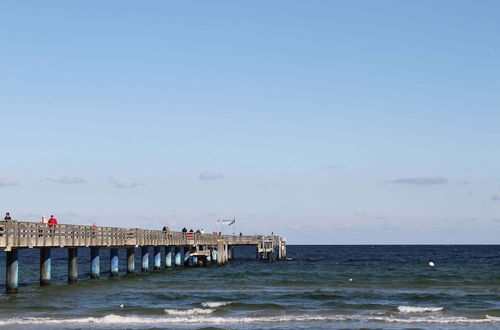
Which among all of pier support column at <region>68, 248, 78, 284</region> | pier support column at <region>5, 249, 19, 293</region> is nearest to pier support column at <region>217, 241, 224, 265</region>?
pier support column at <region>68, 248, 78, 284</region>

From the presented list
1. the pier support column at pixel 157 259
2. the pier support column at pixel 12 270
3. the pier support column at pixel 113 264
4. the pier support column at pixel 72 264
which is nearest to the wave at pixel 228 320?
the pier support column at pixel 12 270

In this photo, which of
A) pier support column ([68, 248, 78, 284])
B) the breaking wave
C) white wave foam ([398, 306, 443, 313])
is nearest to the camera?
the breaking wave

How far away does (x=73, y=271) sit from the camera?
47.3 metres

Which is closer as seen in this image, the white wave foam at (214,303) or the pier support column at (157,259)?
the white wave foam at (214,303)

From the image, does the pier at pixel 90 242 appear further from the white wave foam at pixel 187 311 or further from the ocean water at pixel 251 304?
the white wave foam at pixel 187 311

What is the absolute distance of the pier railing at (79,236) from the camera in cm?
3628

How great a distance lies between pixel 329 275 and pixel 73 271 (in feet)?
72.9

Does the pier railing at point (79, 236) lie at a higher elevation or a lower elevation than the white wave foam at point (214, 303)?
higher

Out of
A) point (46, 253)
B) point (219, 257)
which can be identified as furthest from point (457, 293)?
point (219, 257)

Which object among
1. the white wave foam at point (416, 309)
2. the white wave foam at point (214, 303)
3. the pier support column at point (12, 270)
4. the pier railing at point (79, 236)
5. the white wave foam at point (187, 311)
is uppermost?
the pier railing at point (79, 236)

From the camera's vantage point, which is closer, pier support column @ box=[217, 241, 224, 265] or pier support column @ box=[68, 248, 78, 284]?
pier support column @ box=[68, 248, 78, 284]

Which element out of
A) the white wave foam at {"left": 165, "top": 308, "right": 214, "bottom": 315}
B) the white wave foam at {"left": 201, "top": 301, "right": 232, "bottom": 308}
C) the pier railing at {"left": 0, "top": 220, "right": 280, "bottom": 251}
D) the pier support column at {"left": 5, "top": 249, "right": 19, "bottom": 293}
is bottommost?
the white wave foam at {"left": 165, "top": 308, "right": 214, "bottom": 315}

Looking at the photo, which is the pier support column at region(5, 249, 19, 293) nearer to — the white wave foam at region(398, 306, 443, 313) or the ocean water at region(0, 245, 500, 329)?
the ocean water at region(0, 245, 500, 329)

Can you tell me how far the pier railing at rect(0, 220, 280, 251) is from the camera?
36281 mm
